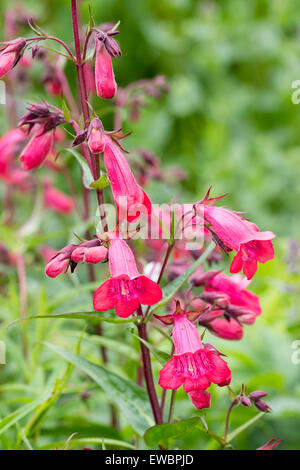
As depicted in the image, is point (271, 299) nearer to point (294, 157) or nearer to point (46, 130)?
point (294, 157)

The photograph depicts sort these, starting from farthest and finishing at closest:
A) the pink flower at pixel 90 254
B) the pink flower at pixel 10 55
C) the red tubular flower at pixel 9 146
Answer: the red tubular flower at pixel 9 146
the pink flower at pixel 10 55
the pink flower at pixel 90 254

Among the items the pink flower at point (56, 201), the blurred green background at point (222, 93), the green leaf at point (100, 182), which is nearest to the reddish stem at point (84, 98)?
the green leaf at point (100, 182)

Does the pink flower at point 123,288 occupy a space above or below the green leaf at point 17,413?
above

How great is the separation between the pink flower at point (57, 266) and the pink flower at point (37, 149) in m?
0.27

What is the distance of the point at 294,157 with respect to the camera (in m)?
3.09

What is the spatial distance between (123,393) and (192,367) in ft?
0.86

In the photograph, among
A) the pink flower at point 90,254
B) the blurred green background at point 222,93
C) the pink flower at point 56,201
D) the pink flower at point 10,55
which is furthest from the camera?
the blurred green background at point 222,93

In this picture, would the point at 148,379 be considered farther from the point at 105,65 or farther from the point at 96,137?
the point at 105,65

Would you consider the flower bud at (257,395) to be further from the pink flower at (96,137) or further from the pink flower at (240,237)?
the pink flower at (96,137)

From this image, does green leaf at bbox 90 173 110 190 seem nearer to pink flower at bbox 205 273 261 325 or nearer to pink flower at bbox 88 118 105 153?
pink flower at bbox 88 118 105 153

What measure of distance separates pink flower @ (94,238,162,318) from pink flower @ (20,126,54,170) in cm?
29

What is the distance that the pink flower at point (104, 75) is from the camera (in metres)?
0.99

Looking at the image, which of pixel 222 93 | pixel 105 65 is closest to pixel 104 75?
pixel 105 65

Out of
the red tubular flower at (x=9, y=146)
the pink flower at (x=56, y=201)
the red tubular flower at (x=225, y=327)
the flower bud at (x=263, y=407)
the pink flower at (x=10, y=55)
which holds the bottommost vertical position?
the flower bud at (x=263, y=407)
